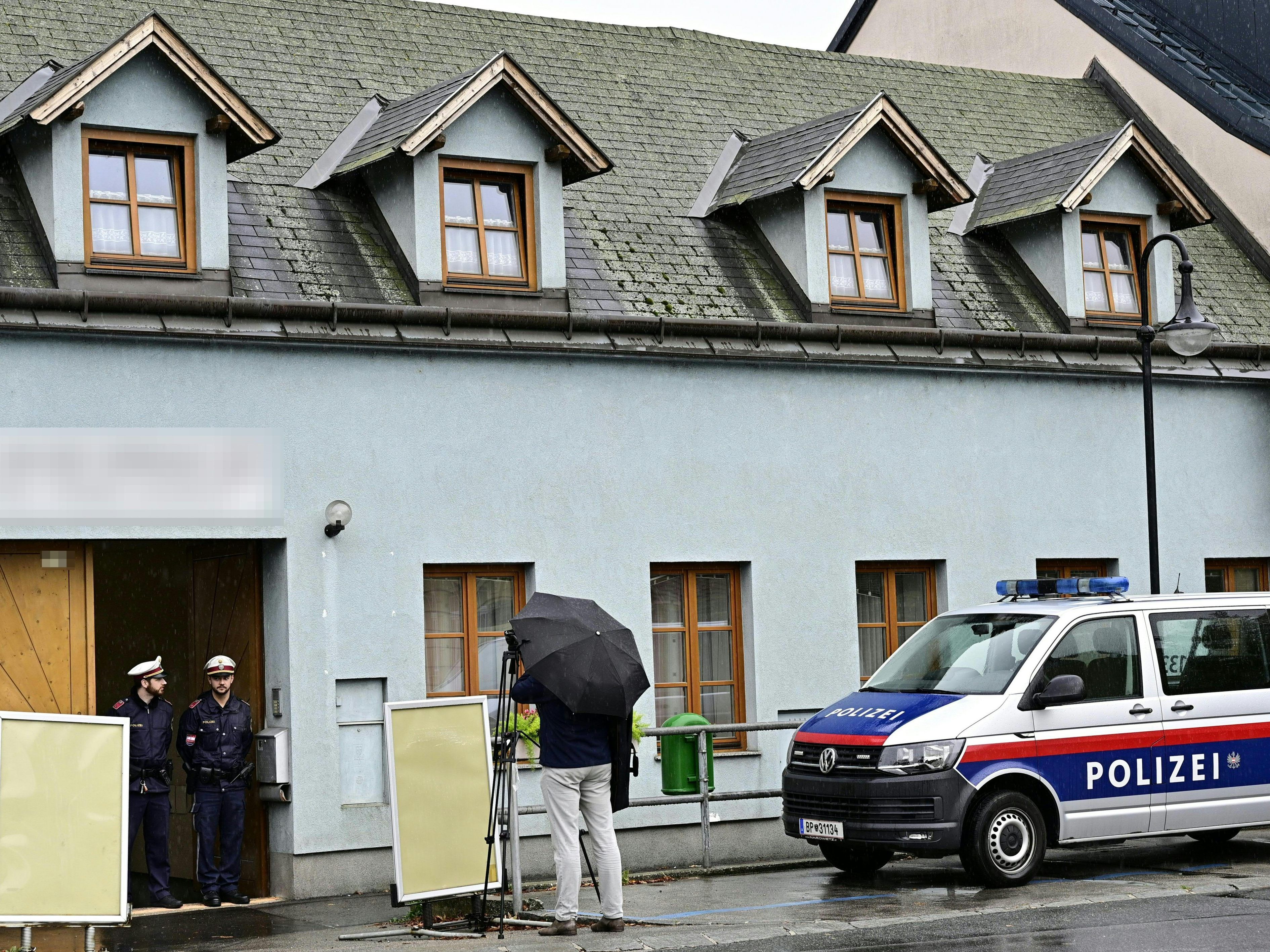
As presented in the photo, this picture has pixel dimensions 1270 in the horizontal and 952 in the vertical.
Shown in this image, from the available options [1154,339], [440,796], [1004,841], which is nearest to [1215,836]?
[1004,841]

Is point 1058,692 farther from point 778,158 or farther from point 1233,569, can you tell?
point 1233,569

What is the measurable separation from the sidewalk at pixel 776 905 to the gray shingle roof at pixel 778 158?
6487mm

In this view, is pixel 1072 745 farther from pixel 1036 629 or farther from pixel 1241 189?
pixel 1241 189

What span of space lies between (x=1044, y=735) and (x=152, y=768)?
6.73m

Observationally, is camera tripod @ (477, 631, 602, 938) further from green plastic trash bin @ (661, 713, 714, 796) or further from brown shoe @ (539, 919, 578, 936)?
→ green plastic trash bin @ (661, 713, 714, 796)

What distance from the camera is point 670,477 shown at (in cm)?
1542

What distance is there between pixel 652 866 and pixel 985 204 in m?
8.40

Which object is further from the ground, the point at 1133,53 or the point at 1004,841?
the point at 1133,53

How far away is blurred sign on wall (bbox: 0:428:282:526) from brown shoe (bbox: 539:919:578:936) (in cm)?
442

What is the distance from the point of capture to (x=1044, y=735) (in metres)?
12.5

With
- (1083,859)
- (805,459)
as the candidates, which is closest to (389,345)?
(805,459)

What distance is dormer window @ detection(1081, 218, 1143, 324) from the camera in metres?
18.2

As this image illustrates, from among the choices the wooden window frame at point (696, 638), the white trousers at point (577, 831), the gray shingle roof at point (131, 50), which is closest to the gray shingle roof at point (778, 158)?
the wooden window frame at point (696, 638)

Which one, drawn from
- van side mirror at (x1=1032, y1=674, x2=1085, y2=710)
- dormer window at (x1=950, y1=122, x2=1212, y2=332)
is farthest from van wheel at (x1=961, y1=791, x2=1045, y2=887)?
dormer window at (x1=950, y1=122, x2=1212, y2=332)
